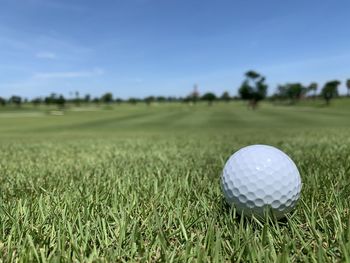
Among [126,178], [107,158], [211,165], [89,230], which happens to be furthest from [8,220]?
[107,158]

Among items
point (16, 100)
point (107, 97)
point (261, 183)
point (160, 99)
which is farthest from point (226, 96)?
point (261, 183)

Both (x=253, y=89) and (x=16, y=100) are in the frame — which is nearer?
(x=253, y=89)

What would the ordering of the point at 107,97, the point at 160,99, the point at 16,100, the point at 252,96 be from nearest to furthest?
1. the point at 252,96
2. the point at 16,100
3. the point at 107,97
4. the point at 160,99

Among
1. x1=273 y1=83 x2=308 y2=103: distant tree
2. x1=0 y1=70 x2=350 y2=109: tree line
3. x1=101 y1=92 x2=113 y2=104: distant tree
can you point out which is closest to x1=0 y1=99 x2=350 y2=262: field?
x1=0 y1=70 x2=350 y2=109: tree line

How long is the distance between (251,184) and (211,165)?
204 centimetres

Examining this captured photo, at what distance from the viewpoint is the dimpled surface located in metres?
2.55

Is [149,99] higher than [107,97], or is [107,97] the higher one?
[107,97]

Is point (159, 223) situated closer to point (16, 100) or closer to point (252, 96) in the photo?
point (252, 96)

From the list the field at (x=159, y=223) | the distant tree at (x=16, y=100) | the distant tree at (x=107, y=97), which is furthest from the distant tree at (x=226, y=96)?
the field at (x=159, y=223)

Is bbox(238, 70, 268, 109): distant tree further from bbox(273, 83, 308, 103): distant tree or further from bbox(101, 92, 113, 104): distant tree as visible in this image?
bbox(101, 92, 113, 104): distant tree

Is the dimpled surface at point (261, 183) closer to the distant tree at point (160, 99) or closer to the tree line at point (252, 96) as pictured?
the tree line at point (252, 96)

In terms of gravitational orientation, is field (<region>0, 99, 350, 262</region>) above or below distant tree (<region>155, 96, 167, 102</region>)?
above

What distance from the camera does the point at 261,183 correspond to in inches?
105

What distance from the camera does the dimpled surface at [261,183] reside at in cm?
255
